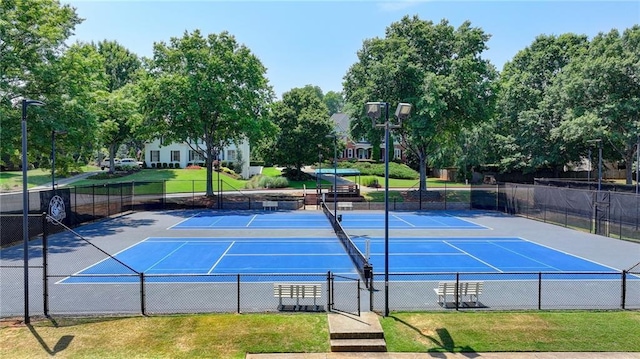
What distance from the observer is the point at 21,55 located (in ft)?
92.8

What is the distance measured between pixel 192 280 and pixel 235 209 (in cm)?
2499

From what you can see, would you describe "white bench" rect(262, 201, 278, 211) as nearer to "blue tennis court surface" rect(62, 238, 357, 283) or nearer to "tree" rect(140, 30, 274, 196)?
"tree" rect(140, 30, 274, 196)

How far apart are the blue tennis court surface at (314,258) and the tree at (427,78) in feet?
59.0

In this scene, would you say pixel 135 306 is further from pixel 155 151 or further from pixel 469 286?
pixel 155 151

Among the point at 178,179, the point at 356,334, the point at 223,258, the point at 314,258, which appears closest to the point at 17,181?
the point at 178,179

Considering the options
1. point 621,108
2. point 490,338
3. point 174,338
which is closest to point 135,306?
point 174,338

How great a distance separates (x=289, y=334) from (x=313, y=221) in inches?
906

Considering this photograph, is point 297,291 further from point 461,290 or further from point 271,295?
point 461,290

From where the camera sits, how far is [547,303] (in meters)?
14.6

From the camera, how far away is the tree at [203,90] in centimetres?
4125

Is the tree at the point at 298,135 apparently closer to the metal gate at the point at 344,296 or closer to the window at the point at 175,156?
the window at the point at 175,156

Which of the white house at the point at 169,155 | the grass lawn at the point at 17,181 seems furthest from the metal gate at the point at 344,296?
the white house at the point at 169,155

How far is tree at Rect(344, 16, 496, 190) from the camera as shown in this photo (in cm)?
4203

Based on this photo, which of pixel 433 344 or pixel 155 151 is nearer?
pixel 433 344
